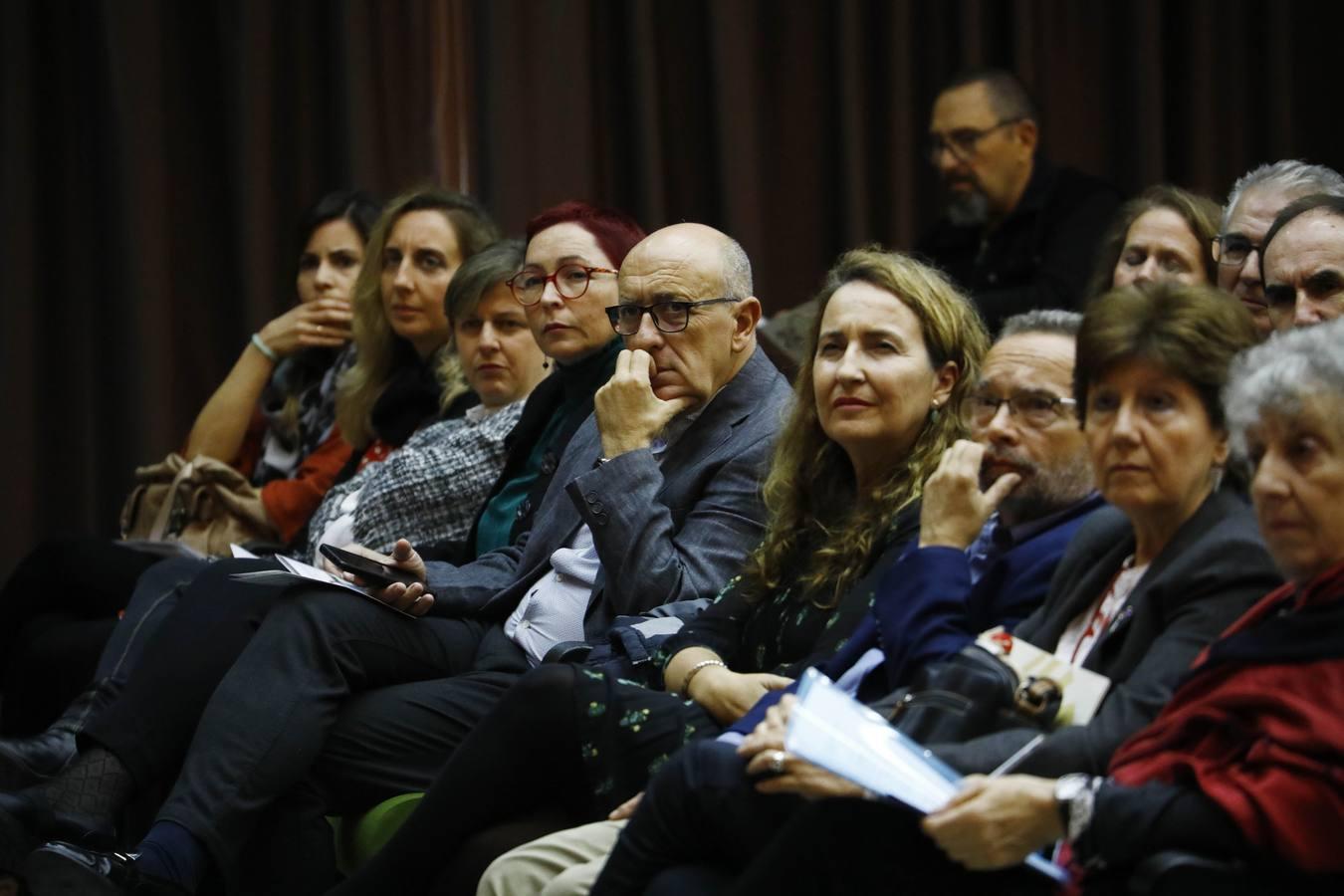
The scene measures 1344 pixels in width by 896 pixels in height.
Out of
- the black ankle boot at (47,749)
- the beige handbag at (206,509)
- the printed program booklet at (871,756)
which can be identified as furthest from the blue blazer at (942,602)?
the beige handbag at (206,509)

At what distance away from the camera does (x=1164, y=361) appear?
187 centimetres

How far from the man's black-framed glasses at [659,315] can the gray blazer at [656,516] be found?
0.42ft

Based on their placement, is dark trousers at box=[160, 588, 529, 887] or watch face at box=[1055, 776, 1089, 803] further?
dark trousers at box=[160, 588, 529, 887]

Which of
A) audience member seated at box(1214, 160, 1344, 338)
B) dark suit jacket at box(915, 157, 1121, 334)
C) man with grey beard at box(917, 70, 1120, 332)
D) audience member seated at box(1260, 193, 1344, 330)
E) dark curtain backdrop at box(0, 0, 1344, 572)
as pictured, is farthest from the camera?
dark curtain backdrop at box(0, 0, 1344, 572)

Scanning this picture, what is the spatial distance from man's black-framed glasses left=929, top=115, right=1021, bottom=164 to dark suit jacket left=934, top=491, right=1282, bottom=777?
2.47 m

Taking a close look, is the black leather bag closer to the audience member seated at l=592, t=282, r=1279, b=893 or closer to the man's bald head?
the audience member seated at l=592, t=282, r=1279, b=893

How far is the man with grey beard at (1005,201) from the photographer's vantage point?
3.99 meters

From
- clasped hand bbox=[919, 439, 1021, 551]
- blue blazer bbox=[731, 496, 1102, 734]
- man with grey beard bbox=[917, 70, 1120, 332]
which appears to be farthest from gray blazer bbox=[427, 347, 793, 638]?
man with grey beard bbox=[917, 70, 1120, 332]

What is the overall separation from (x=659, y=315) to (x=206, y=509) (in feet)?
5.13

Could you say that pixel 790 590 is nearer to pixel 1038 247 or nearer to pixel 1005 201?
pixel 1038 247

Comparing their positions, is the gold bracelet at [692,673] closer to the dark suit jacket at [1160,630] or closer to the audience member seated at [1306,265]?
the dark suit jacket at [1160,630]

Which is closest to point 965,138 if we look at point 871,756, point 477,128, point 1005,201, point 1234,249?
point 1005,201

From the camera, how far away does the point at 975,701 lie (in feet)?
6.11

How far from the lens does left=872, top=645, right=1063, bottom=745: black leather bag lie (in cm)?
184
